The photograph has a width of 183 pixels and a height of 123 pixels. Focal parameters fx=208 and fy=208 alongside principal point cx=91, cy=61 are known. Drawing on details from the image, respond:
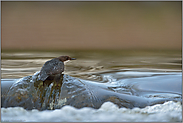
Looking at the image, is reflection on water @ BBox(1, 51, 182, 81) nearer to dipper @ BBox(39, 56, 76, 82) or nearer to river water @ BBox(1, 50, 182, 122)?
river water @ BBox(1, 50, 182, 122)

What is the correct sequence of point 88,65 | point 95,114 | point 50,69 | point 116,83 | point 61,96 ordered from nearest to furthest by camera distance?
point 95,114 → point 61,96 → point 50,69 → point 116,83 → point 88,65

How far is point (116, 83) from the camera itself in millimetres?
3729

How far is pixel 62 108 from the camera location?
2.74 metres

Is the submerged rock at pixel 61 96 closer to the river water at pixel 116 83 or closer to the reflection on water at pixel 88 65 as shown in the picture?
the river water at pixel 116 83

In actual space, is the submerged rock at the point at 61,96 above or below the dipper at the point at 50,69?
below

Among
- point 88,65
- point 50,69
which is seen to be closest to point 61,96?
point 50,69

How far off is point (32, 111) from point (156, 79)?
2.48 meters

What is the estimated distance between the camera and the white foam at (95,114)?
2.65 m

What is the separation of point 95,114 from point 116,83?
1141 millimetres

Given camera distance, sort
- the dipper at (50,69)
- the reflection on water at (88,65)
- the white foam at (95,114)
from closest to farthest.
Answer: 1. the white foam at (95,114)
2. the dipper at (50,69)
3. the reflection on water at (88,65)

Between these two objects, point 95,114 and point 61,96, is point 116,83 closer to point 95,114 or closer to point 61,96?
point 95,114

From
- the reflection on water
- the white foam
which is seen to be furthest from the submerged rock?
the reflection on water

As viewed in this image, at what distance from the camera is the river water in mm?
2684

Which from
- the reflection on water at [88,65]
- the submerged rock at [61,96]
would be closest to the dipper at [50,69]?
the submerged rock at [61,96]
